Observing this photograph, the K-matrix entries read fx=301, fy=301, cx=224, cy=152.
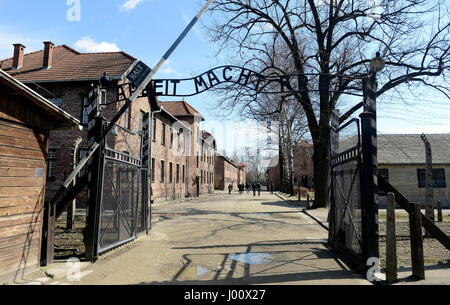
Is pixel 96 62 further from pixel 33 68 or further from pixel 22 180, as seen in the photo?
pixel 22 180

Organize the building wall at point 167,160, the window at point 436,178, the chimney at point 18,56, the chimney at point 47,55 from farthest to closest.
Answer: the building wall at point 167,160, the window at point 436,178, the chimney at point 18,56, the chimney at point 47,55

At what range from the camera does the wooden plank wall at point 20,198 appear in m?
4.93

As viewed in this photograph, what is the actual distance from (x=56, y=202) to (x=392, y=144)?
2992 cm

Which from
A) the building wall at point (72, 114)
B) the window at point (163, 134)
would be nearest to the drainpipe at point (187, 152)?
the window at point (163, 134)

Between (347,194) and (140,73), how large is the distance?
5695mm

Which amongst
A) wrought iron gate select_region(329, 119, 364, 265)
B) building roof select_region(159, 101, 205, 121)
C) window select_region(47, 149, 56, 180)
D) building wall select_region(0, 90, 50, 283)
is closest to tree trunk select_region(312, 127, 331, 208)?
wrought iron gate select_region(329, 119, 364, 265)

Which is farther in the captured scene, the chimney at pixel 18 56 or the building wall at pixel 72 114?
the chimney at pixel 18 56

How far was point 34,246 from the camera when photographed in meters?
5.66

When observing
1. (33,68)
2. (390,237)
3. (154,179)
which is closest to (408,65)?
(390,237)

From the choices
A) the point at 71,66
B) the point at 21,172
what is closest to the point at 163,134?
the point at 71,66

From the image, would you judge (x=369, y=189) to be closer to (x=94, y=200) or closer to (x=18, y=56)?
(x=94, y=200)

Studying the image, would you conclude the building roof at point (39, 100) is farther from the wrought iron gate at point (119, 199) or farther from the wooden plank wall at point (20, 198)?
the wrought iron gate at point (119, 199)

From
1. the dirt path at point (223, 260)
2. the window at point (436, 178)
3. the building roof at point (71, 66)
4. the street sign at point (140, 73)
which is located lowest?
the dirt path at point (223, 260)

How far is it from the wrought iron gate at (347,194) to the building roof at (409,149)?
2051 cm
